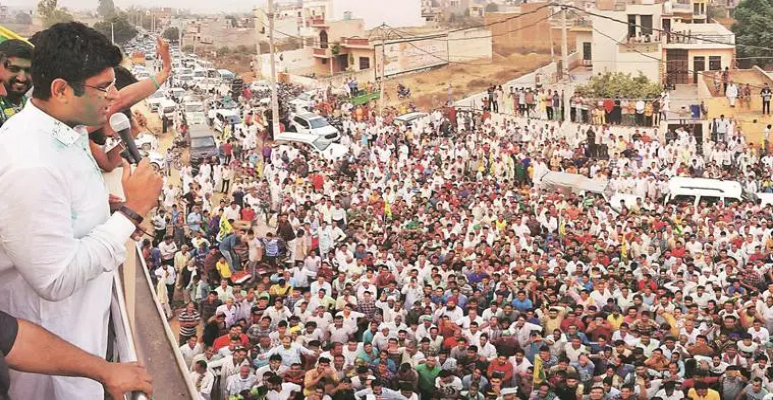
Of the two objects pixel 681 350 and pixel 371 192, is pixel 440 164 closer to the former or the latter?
pixel 371 192

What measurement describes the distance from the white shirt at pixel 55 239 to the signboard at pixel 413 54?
36.8 m

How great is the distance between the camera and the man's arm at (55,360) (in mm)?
1540

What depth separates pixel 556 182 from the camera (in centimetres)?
1597

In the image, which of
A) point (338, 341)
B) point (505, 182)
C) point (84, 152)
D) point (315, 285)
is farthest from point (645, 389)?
point (505, 182)

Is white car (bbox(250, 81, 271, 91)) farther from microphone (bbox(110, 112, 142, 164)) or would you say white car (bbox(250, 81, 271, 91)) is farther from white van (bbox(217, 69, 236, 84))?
microphone (bbox(110, 112, 142, 164))

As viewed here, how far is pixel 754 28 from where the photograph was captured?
3644 centimetres

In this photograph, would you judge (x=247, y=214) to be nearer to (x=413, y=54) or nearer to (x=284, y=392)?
(x=284, y=392)

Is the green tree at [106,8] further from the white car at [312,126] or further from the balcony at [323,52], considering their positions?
the white car at [312,126]

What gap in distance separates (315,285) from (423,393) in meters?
2.26

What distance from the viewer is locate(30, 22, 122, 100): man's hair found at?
179 centimetres

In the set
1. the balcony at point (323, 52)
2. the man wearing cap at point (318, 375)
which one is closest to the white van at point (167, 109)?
the balcony at point (323, 52)

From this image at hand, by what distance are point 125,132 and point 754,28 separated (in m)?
38.4

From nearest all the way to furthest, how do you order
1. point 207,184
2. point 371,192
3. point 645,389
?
1. point 645,389
2. point 371,192
3. point 207,184

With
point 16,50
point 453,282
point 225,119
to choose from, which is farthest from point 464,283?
point 225,119
